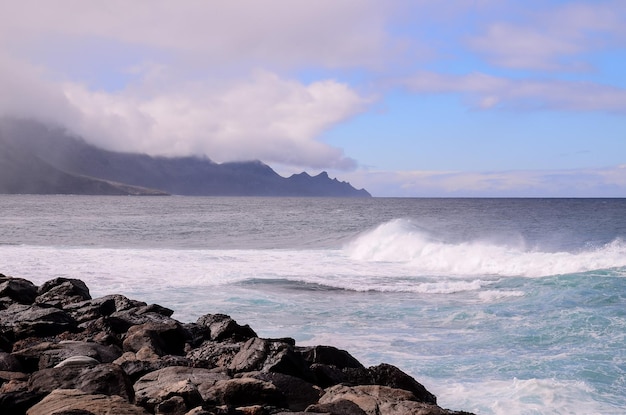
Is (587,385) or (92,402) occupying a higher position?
(92,402)

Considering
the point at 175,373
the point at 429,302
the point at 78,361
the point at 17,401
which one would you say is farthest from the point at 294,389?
the point at 429,302

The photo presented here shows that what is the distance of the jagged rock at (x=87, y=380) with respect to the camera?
272 inches

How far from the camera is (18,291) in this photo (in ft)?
47.3

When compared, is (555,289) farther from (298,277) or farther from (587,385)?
(587,385)

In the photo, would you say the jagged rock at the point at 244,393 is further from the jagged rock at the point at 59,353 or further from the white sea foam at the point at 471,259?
the white sea foam at the point at 471,259

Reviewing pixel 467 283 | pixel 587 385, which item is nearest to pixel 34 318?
pixel 587 385

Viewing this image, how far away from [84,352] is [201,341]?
8.61 ft

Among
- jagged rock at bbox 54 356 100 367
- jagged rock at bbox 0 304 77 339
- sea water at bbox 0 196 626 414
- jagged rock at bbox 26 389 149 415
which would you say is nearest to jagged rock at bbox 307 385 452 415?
jagged rock at bbox 26 389 149 415

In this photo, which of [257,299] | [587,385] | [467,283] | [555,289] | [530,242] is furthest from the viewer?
[530,242]

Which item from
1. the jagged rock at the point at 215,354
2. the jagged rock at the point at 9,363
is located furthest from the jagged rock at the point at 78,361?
the jagged rock at the point at 215,354

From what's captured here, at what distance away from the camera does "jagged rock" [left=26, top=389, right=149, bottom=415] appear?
19.7 feet

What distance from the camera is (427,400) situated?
8195mm

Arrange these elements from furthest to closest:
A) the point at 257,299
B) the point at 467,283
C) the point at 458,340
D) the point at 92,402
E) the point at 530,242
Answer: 1. the point at 530,242
2. the point at 467,283
3. the point at 257,299
4. the point at 458,340
5. the point at 92,402

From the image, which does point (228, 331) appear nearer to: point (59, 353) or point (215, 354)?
point (215, 354)
